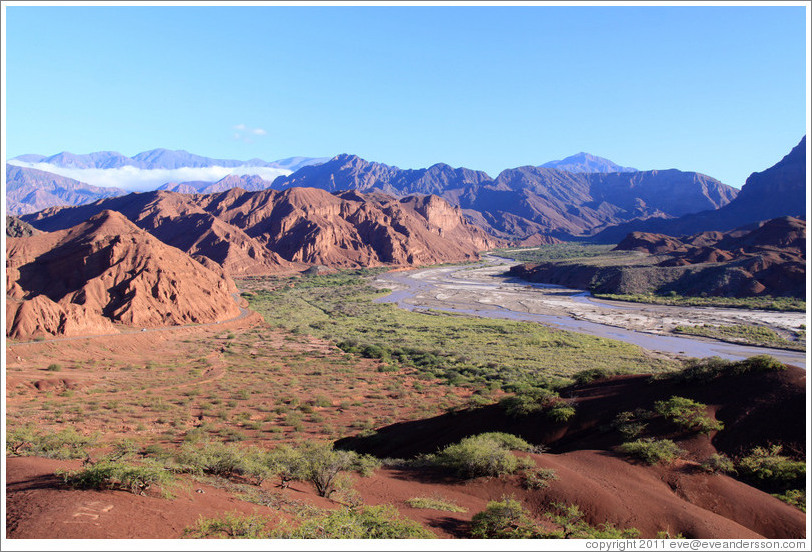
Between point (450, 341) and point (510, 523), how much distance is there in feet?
130

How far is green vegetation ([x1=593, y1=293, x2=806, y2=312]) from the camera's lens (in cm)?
6894

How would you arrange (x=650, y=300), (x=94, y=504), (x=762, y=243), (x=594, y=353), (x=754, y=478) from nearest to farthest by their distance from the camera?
(x=94, y=504)
(x=754, y=478)
(x=594, y=353)
(x=650, y=300)
(x=762, y=243)

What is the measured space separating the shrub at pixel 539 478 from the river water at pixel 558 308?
3837 cm

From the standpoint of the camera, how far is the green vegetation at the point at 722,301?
6894cm

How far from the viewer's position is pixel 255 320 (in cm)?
5584

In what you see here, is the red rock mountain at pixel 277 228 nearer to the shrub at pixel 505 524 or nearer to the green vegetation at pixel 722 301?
the green vegetation at pixel 722 301

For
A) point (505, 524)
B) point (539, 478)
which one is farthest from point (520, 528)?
point (539, 478)

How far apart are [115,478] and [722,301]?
291 feet

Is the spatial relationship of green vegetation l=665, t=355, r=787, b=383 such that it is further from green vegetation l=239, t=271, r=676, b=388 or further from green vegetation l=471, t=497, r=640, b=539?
green vegetation l=239, t=271, r=676, b=388

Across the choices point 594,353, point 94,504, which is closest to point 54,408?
point 94,504

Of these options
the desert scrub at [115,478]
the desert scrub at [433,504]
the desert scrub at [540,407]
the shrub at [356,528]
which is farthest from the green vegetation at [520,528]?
the desert scrub at [540,407]

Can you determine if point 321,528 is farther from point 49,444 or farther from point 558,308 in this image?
point 558,308

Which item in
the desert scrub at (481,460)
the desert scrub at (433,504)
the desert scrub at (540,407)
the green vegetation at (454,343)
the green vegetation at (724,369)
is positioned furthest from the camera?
the green vegetation at (454,343)

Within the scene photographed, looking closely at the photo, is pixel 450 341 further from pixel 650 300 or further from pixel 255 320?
pixel 650 300
